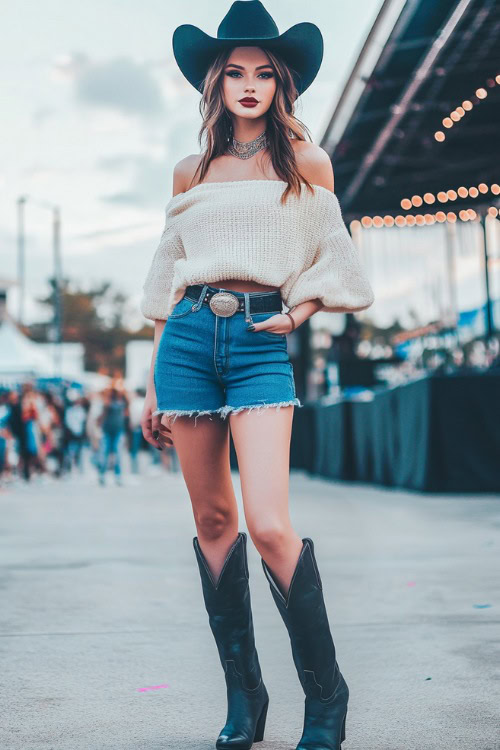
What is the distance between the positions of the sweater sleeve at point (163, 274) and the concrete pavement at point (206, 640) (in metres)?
1.14

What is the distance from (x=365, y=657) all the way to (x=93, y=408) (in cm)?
2142

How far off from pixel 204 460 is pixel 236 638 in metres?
0.47

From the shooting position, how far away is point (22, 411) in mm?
16984

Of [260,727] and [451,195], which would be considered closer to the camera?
[260,727]

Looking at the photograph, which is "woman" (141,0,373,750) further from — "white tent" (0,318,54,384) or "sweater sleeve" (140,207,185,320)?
"white tent" (0,318,54,384)

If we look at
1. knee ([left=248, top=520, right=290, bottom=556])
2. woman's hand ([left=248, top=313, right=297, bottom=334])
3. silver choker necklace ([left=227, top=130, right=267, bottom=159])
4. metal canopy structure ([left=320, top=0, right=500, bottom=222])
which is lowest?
knee ([left=248, top=520, right=290, bottom=556])

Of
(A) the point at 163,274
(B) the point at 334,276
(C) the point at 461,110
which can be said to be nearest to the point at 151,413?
(A) the point at 163,274

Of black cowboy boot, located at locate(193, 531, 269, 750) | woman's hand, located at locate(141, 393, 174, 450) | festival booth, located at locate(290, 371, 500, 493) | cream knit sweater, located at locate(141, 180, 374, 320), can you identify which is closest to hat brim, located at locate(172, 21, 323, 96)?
cream knit sweater, located at locate(141, 180, 374, 320)

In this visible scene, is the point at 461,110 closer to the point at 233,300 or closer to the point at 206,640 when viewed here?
the point at 206,640

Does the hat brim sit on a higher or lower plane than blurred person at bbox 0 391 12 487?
higher

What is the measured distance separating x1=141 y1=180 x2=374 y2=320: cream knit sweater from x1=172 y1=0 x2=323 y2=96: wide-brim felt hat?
1.24 ft

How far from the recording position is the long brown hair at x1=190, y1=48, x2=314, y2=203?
279 centimetres

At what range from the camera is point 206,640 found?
13.5 feet

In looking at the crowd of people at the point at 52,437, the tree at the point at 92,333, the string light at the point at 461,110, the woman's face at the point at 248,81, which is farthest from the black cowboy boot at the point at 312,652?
the tree at the point at 92,333
